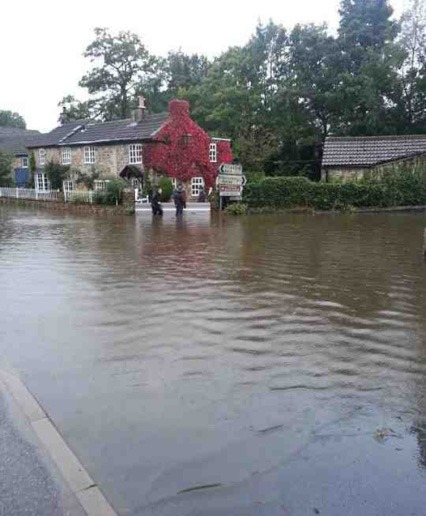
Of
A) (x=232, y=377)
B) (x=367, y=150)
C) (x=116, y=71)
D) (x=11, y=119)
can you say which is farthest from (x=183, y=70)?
(x=11, y=119)

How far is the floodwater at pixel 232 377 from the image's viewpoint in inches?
143

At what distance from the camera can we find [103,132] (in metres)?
37.8

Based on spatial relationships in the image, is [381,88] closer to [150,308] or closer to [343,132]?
[343,132]

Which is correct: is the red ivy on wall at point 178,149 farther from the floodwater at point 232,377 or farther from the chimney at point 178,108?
the floodwater at point 232,377

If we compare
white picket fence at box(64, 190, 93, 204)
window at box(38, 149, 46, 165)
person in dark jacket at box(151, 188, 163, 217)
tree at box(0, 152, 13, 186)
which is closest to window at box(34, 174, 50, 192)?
window at box(38, 149, 46, 165)

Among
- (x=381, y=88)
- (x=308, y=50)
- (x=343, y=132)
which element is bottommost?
(x=343, y=132)

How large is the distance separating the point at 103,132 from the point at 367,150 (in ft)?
58.7

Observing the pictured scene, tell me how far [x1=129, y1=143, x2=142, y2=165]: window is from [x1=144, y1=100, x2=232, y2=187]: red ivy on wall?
2.19 ft

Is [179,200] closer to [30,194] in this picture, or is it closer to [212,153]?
[212,153]

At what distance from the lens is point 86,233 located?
63.0ft

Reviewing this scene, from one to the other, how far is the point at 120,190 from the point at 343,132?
67.9 feet

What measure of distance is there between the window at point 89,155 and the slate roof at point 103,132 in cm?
44

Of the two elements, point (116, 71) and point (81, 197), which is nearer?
point (81, 197)

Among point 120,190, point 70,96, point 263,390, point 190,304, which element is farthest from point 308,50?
point 263,390
